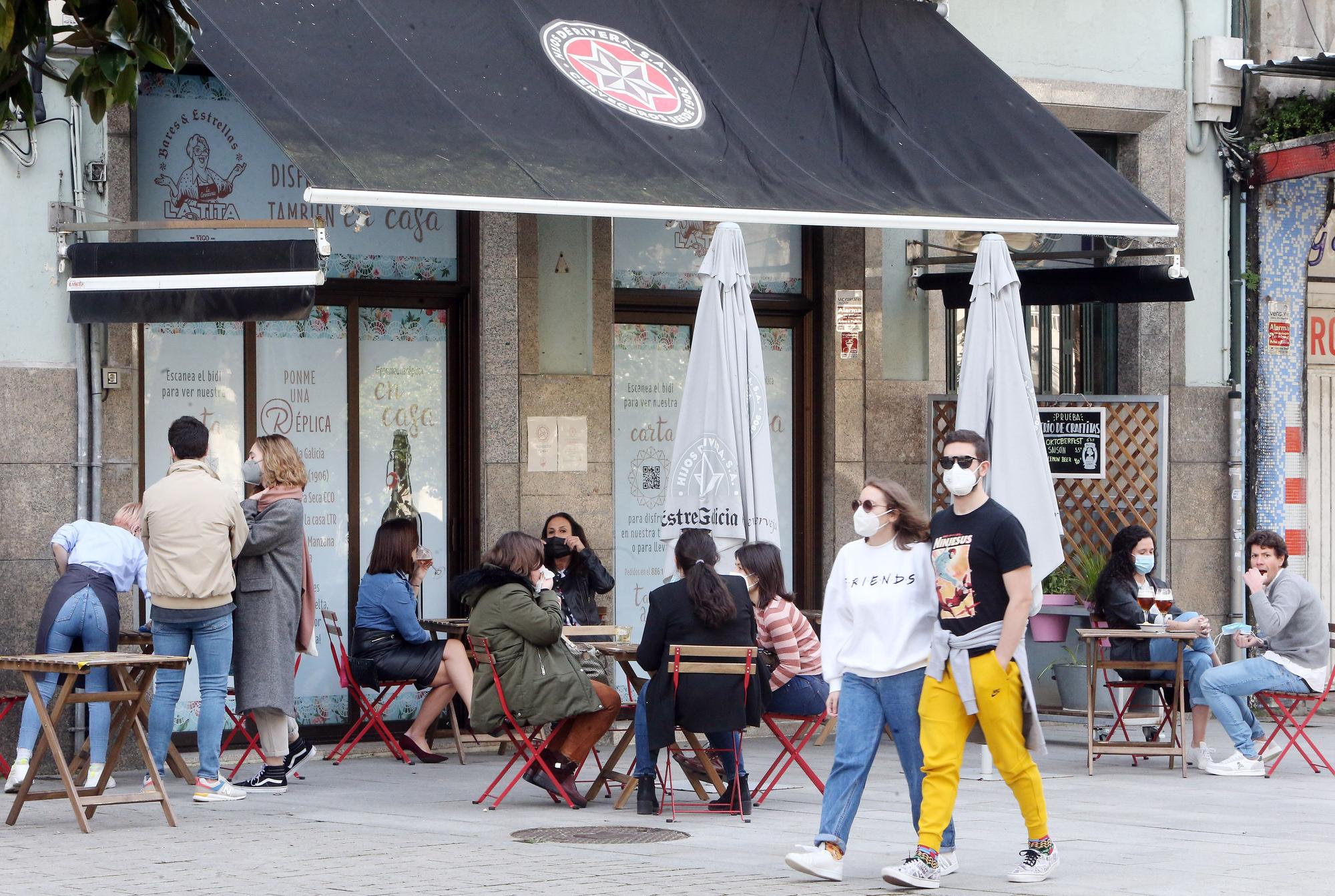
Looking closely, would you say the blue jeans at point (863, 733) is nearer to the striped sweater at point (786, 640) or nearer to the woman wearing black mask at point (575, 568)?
the striped sweater at point (786, 640)

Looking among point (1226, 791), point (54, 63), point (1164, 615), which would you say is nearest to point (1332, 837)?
point (1226, 791)

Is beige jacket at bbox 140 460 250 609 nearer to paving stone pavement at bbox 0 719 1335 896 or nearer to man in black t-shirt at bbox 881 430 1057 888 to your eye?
paving stone pavement at bbox 0 719 1335 896

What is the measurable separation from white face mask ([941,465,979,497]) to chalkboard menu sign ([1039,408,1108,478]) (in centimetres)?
532

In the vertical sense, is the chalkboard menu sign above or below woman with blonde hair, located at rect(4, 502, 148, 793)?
above

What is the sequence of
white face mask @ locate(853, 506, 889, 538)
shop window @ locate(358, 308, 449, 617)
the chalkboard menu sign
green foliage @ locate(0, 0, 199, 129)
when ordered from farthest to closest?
the chalkboard menu sign → shop window @ locate(358, 308, 449, 617) → white face mask @ locate(853, 506, 889, 538) → green foliage @ locate(0, 0, 199, 129)

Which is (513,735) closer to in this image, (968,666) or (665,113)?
(968,666)

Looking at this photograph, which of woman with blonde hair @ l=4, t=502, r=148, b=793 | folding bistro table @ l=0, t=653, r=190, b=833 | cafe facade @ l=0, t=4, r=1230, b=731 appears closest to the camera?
folding bistro table @ l=0, t=653, r=190, b=833

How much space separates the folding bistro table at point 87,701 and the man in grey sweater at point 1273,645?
17.7 feet

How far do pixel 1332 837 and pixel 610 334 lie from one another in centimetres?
535

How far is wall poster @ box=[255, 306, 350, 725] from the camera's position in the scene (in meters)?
10.9

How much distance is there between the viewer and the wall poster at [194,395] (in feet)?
34.4

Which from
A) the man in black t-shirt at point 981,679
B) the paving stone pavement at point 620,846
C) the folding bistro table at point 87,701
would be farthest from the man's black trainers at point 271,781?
the man in black t-shirt at point 981,679

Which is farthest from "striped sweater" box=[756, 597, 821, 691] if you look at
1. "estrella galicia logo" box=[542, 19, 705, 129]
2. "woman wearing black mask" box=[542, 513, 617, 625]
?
"estrella galicia logo" box=[542, 19, 705, 129]

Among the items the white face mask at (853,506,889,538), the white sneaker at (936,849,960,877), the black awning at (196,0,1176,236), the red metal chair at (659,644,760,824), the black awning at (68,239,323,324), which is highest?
the black awning at (196,0,1176,236)
